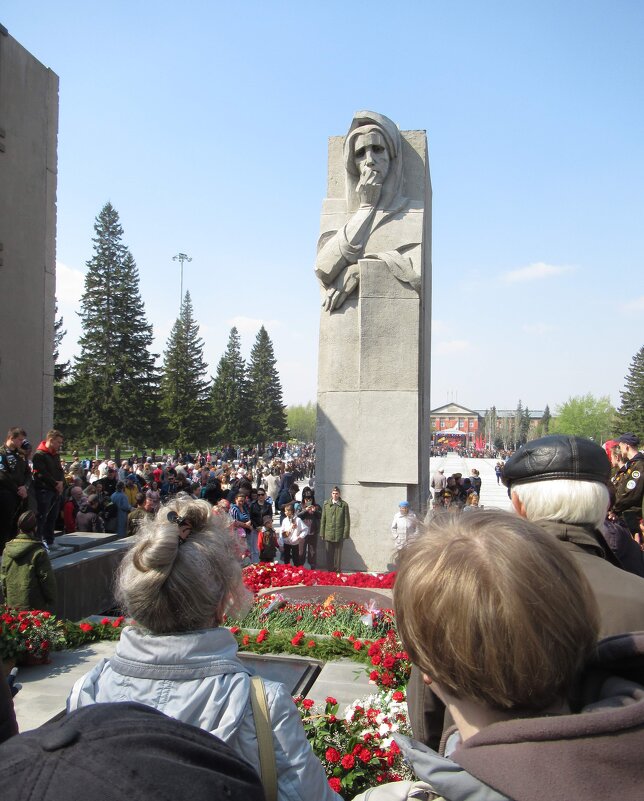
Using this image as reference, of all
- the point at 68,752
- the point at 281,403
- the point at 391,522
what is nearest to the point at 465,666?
the point at 68,752

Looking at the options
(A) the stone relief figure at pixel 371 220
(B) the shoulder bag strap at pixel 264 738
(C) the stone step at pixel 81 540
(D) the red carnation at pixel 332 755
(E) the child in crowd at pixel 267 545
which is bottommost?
(E) the child in crowd at pixel 267 545

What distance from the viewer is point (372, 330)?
36.6ft

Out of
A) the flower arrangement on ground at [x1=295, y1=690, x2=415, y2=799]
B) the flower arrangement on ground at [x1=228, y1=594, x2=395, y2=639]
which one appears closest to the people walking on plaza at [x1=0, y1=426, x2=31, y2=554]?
the flower arrangement on ground at [x1=228, y1=594, x2=395, y2=639]

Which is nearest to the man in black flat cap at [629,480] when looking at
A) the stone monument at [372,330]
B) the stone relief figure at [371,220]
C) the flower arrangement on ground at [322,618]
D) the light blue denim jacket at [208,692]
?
the stone monument at [372,330]

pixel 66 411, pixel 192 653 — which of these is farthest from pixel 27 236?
pixel 66 411

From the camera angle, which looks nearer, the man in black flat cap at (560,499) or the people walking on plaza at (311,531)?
the man in black flat cap at (560,499)

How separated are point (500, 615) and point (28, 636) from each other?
5.69 metres

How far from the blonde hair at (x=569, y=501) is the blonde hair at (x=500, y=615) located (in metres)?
0.86

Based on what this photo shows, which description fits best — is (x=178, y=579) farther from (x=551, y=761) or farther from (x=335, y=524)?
(x=335, y=524)

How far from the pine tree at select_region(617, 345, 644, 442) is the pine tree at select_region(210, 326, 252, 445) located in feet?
122

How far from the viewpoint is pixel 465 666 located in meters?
1.20

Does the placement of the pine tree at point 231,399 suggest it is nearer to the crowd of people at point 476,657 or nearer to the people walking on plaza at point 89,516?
the people walking on plaza at point 89,516

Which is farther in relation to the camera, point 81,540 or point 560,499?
point 81,540

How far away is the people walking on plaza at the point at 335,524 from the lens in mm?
10539
